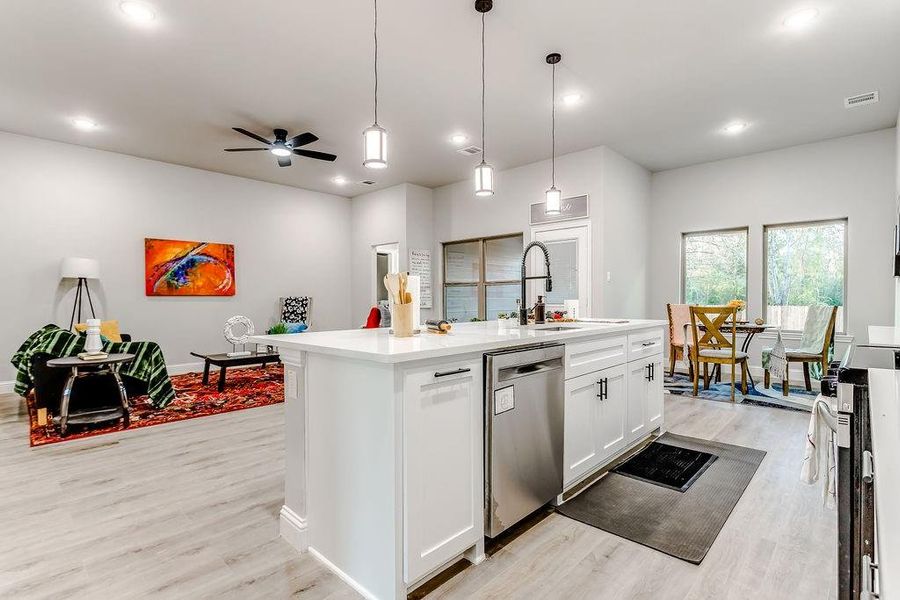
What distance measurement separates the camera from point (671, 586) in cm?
167

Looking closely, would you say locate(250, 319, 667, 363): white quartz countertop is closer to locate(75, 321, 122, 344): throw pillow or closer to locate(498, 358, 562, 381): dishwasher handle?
locate(498, 358, 562, 381): dishwasher handle

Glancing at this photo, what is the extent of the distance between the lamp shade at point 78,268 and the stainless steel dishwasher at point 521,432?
5.58 m

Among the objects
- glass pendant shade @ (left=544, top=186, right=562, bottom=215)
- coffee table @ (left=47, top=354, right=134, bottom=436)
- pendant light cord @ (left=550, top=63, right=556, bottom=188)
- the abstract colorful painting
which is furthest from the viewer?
the abstract colorful painting

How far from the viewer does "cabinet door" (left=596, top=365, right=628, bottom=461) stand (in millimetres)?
2615

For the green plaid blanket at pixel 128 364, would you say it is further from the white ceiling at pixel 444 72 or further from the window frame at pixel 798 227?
the window frame at pixel 798 227

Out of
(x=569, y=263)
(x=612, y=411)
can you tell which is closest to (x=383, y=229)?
(x=569, y=263)

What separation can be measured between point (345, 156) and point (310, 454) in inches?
189

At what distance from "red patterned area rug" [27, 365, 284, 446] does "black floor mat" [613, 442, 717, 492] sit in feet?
11.3

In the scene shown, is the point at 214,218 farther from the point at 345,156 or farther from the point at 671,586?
the point at 671,586

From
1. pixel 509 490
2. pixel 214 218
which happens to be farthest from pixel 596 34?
pixel 214 218

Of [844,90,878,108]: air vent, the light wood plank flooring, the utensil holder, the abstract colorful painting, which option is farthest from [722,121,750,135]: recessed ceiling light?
the abstract colorful painting

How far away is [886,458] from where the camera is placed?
0.95 metres

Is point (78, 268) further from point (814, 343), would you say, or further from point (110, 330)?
point (814, 343)

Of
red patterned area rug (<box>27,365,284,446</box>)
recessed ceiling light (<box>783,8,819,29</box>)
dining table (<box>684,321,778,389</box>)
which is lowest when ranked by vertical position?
red patterned area rug (<box>27,365,284,446</box>)
